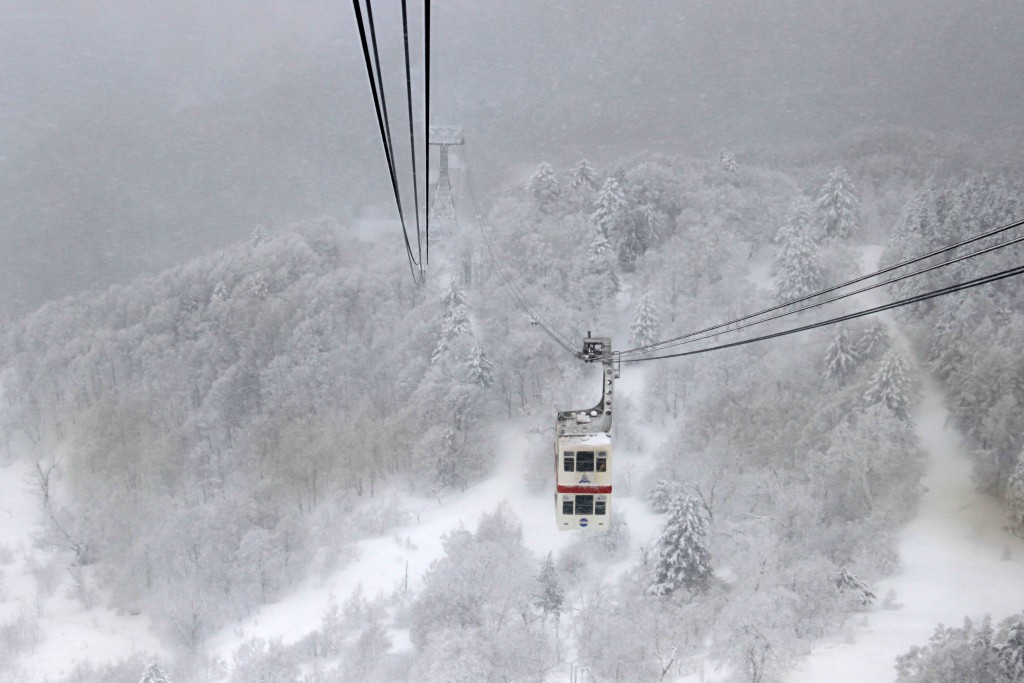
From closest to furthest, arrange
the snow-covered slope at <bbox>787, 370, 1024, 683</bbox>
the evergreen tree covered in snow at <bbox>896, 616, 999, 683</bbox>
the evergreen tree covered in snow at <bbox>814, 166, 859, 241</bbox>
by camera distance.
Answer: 1. the evergreen tree covered in snow at <bbox>896, 616, 999, 683</bbox>
2. the snow-covered slope at <bbox>787, 370, 1024, 683</bbox>
3. the evergreen tree covered in snow at <bbox>814, 166, 859, 241</bbox>

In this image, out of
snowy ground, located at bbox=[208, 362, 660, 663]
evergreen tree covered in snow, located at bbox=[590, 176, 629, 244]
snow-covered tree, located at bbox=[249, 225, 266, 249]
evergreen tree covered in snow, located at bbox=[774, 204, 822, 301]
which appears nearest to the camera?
snowy ground, located at bbox=[208, 362, 660, 663]

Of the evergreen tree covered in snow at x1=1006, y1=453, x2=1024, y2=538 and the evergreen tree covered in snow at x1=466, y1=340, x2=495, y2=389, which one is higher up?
the evergreen tree covered in snow at x1=466, y1=340, x2=495, y2=389

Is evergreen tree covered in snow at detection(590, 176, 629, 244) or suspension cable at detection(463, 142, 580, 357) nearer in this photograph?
suspension cable at detection(463, 142, 580, 357)

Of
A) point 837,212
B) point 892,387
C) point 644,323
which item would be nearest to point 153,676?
point 644,323

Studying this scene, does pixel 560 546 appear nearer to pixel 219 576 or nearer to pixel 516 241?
pixel 219 576

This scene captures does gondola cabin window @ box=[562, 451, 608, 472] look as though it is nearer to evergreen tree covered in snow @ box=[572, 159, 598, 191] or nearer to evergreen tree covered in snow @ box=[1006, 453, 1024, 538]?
evergreen tree covered in snow @ box=[1006, 453, 1024, 538]

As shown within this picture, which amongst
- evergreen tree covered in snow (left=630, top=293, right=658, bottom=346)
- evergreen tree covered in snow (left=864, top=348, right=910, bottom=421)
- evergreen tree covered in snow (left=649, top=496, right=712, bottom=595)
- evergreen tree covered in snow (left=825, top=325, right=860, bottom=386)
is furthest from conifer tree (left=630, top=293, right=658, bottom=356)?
evergreen tree covered in snow (left=649, top=496, right=712, bottom=595)

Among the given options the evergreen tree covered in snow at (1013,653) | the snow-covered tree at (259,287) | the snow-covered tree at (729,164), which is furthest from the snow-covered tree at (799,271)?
the snow-covered tree at (259,287)
